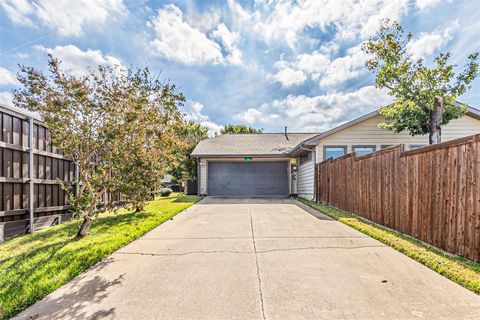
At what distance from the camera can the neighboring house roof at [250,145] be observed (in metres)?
14.3

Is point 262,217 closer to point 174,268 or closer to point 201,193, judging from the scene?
point 174,268

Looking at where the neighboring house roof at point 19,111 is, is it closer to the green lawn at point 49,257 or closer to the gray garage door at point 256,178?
the green lawn at point 49,257

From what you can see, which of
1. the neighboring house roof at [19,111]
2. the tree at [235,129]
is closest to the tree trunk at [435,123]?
the neighboring house roof at [19,111]

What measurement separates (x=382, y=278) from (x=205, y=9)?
32.4 feet

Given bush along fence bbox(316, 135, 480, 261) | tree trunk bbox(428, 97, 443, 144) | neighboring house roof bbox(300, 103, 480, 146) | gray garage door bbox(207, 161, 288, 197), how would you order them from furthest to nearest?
1. gray garage door bbox(207, 161, 288, 197)
2. neighboring house roof bbox(300, 103, 480, 146)
3. tree trunk bbox(428, 97, 443, 144)
4. bush along fence bbox(316, 135, 480, 261)

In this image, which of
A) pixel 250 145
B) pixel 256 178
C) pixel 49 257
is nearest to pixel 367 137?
pixel 256 178

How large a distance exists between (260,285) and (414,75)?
862 centimetres

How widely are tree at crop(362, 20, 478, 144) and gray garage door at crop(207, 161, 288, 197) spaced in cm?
783

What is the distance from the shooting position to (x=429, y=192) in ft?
13.8

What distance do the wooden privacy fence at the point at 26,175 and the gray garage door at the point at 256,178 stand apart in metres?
9.44

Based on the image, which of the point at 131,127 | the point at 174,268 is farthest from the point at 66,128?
the point at 174,268

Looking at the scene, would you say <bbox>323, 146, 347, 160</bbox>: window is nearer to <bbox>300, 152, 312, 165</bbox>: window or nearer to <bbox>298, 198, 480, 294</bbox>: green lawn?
<bbox>300, 152, 312, 165</bbox>: window

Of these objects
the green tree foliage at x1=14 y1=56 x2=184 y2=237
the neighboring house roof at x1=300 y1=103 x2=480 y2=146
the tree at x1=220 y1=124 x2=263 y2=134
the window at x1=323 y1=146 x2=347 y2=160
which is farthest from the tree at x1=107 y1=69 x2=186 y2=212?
the tree at x1=220 y1=124 x2=263 y2=134

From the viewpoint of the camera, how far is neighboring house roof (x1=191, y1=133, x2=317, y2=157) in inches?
562
